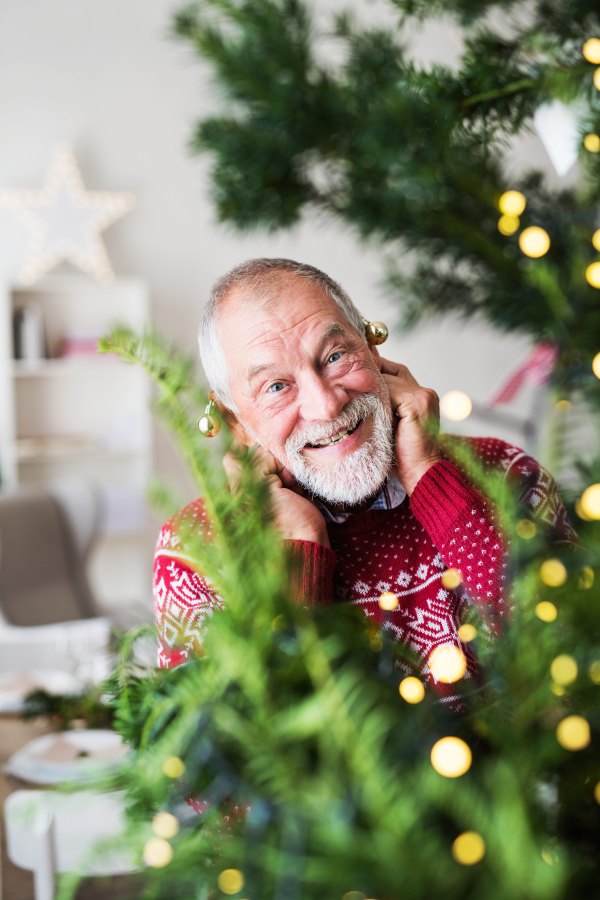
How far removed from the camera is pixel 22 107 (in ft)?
10.9

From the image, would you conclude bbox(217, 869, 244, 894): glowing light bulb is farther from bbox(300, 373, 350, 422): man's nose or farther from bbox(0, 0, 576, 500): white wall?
bbox(0, 0, 576, 500): white wall

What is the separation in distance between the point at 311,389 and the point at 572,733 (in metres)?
0.53

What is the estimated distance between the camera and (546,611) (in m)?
0.26

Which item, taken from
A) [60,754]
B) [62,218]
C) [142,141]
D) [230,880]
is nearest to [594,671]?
[230,880]

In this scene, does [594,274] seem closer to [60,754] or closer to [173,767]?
[173,767]

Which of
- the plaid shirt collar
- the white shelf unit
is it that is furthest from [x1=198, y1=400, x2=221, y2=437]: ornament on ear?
the white shelf unit

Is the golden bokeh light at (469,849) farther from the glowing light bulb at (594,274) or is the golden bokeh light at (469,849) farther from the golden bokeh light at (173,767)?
the glowing light bulb at (594,274)

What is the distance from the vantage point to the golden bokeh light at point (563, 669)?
24 cm

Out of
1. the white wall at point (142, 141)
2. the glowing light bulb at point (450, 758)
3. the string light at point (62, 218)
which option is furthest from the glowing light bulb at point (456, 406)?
the string light at point (62, 218)

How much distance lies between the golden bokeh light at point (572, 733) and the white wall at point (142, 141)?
312 centimetres

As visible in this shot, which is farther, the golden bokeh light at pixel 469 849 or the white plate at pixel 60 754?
the white plate at pixel 60 754

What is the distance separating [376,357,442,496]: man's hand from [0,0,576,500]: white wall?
2.54 m

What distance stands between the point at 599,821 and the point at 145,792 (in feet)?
0.51

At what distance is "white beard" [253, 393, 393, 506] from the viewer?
2.53 ft
